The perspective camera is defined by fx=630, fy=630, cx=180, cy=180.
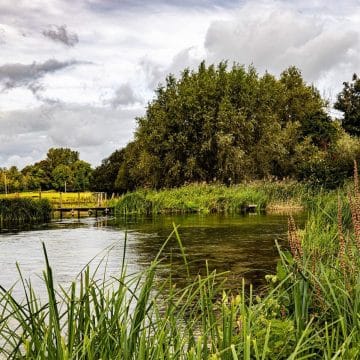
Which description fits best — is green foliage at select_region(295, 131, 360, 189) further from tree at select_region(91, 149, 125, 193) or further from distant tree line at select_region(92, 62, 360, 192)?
tree at select_region(91, 149, 125, 193)

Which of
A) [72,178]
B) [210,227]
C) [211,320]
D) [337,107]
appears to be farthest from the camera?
[72,178]

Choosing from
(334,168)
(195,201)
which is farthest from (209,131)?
(334,168)

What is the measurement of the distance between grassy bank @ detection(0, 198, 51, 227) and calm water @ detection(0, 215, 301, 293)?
5.67 metres

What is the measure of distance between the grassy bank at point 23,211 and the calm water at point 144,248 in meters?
5.67

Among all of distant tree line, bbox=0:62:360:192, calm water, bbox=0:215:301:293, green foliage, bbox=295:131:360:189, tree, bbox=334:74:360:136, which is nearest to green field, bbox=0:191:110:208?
distant tree line, bbox=0:62:360:192

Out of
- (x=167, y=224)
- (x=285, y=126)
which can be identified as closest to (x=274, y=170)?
(x=285, y=126)

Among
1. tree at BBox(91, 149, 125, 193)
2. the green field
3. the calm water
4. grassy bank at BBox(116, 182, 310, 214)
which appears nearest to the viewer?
the calm water

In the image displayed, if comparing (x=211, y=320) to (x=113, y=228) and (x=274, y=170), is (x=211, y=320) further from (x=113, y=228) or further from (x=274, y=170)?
(x=274, y=170)

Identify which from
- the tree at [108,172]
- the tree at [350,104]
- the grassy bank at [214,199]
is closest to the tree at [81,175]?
the tree at [108,172]

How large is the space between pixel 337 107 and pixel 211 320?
49.6 m

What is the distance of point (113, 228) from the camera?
24109 mm

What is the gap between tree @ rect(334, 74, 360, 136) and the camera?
4825 cm

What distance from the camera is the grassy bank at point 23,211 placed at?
97.9 ft

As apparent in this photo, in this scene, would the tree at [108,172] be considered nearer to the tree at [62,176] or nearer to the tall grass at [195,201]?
the tree at [62,176]
